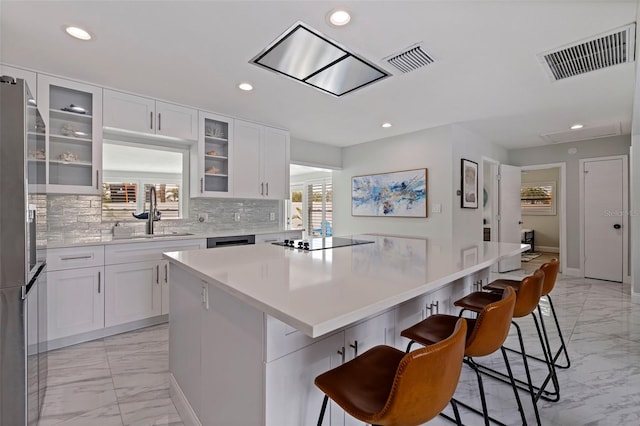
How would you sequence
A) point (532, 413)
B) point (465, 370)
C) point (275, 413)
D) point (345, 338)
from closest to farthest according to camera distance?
point (275, 413)
point (345, 338)
point (532, 413)
point (465, 370)

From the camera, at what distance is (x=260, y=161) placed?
4047 millimetres

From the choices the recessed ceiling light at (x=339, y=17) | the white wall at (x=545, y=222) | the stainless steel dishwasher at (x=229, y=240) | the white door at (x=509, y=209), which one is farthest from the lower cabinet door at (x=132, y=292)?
the white wall at (x=545, y=222)

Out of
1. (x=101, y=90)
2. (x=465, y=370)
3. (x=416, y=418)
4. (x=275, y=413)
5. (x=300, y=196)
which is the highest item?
(x=101, y=90)

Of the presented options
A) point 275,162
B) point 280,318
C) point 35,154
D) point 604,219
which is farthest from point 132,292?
point 604,219

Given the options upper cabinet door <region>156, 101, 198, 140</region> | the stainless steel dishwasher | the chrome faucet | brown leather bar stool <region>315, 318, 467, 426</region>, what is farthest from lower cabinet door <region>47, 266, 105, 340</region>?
brown leather bar stool <region>315, 318, 467, 426</region>

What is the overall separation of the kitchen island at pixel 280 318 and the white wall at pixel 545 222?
8135mm

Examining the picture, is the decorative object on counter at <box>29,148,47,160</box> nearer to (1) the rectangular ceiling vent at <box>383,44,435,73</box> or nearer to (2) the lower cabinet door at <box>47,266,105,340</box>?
(2) the lower cabinet door at <box>47,266,105,340</box>

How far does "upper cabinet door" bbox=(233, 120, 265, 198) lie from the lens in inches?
150

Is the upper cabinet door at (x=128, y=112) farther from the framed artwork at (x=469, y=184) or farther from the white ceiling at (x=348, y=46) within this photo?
the framed artwork at (x=469, y=184)

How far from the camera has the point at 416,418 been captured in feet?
2.79

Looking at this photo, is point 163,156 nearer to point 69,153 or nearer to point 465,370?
point 69,153

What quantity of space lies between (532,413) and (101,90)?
416cm

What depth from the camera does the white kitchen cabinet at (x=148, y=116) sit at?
9.47 ft

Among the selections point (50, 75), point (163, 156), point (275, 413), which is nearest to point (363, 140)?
point (163, 156)
